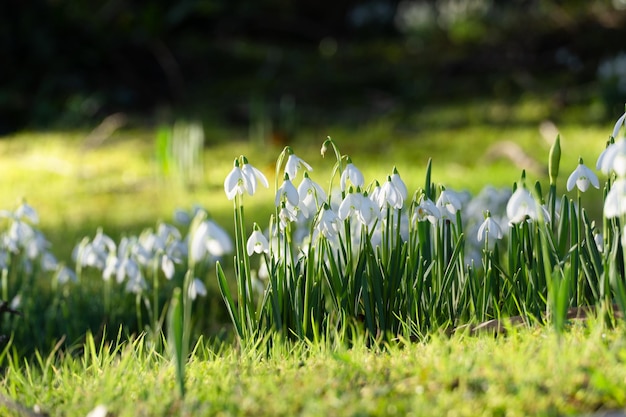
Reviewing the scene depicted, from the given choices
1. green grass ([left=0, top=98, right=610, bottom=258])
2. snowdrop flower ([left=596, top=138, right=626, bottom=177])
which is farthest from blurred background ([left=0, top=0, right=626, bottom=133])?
snowdrop flower ([left=596, top=138, right=626, bottom=177])

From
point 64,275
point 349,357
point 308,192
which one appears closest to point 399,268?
point 308,192

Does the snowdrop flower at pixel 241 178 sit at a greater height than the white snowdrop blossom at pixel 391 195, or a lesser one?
greater

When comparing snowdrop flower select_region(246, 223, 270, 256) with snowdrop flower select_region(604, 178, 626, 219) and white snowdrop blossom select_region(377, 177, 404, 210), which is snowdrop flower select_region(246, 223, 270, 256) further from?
snowdrop flower select_region(604, 178, 626, 219)

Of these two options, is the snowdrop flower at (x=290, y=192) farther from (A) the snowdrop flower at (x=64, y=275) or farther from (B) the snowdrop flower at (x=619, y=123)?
(A) the snowdrop flower at (x=64, y=275)

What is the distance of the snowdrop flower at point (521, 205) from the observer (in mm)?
2084

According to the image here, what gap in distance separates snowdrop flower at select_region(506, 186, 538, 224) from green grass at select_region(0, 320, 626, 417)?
0.28 meters

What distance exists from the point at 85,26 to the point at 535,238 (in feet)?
26.2

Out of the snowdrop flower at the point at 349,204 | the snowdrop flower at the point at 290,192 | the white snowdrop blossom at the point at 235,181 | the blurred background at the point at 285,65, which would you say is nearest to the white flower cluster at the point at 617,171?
the snowdrop flower at the point at 349,204

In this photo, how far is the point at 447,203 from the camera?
2387mm

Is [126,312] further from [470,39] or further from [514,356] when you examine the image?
[470,39]

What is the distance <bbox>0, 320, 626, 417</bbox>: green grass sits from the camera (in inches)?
66.6

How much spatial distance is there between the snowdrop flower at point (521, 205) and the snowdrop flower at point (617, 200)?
20 cm

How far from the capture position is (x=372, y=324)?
2.39 metres

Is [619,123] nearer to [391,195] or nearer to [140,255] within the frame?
[391,195]
